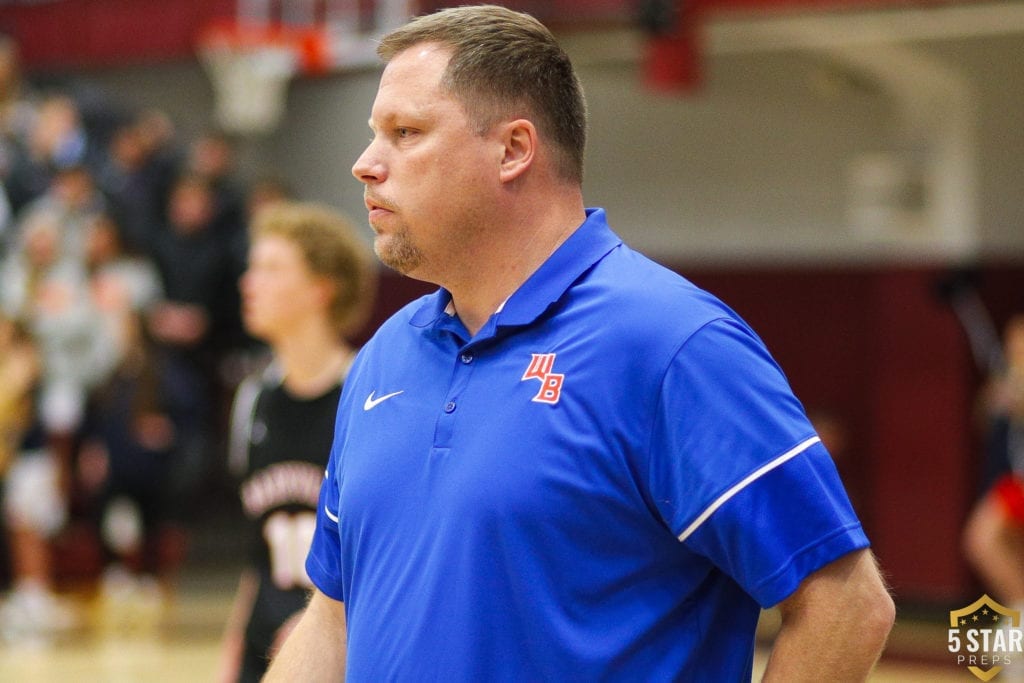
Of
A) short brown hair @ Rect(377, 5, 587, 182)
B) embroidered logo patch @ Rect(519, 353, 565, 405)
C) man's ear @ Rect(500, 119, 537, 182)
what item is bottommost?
embroidered logo patch @ Rect(519, 353, 565, 405)

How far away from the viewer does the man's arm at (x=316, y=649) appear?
7.38 feet

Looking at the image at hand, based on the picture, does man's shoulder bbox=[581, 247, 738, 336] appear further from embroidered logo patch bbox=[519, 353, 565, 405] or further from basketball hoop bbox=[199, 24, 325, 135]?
basketball hoop bbox=[199, 24, 325, 135]

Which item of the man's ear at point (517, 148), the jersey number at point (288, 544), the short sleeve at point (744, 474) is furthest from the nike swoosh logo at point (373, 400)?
the jersey number at point (288, 544)

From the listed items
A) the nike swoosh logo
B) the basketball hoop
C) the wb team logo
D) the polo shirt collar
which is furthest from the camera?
the basketball hoop

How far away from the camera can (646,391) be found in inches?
74.4

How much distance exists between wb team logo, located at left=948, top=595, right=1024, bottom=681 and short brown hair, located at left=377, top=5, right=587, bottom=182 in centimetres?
110

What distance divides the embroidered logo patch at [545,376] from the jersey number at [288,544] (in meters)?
2.02

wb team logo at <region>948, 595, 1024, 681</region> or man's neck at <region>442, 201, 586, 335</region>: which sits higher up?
man's neck at <region>442, 201, 586, 335</region>

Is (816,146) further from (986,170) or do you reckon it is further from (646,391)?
(646,391)

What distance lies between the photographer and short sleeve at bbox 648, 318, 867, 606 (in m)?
1.80

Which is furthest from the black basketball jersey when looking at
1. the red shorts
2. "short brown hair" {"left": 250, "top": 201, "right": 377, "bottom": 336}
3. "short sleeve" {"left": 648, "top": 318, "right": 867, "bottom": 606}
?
the red shorts

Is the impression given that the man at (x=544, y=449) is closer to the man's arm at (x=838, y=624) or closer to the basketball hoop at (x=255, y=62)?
the man's arm at (x=838, y=624)

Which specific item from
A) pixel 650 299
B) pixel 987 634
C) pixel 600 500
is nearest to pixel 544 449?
pixel 600 500

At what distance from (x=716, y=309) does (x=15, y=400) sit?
917 cm
